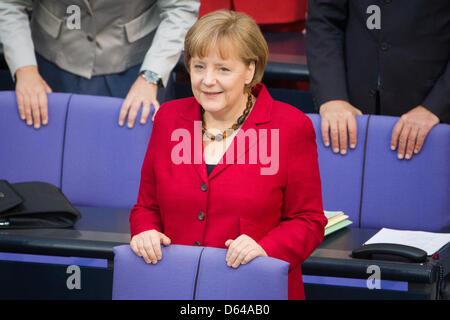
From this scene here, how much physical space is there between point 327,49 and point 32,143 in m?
1.17

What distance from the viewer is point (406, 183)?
8.91 feet

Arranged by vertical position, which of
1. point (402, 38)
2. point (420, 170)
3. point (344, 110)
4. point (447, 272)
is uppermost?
point (402, 38)

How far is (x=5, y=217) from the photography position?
8.36 ft

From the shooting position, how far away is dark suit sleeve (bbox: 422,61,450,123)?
2.77 m

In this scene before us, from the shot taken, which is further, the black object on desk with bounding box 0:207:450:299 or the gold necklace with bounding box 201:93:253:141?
the black object on desk with bounding box 0:207:450:299

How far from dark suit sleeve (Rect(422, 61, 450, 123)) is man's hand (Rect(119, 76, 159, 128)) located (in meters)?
0.98

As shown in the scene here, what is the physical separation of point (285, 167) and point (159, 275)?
0.41 metres

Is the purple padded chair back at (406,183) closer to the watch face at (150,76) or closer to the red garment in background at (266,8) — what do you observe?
the watch face at (150,76)

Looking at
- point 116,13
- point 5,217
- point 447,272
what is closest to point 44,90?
point 116,13

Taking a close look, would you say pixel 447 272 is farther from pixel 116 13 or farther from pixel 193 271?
pixel 116 13

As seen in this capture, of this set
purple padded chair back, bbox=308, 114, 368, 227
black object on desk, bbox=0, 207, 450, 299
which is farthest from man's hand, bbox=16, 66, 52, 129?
purple padded chair back, bbox=308, 114, 368, 227

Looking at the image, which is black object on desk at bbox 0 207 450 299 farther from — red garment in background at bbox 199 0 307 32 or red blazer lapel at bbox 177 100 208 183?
red garment in background at bbox 199 0 307 32

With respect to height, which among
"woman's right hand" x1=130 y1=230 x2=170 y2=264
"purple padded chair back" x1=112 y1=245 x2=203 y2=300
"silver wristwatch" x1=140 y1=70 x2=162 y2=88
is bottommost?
"purple padded chair back" x1=112 y1=245 x2=203 y2=300

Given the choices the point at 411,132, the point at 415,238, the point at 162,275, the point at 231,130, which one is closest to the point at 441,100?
the point at 411,132
